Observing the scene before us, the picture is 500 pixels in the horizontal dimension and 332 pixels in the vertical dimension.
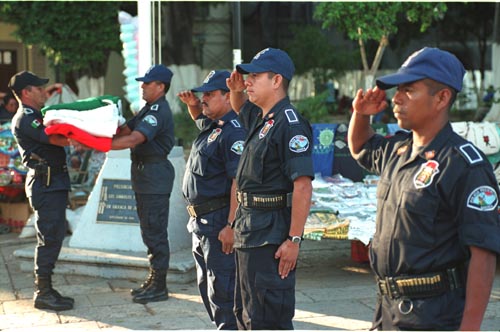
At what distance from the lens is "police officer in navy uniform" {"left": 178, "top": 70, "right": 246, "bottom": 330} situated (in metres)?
4.89

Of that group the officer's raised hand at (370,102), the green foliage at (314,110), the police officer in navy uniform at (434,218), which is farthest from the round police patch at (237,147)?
the green foliage at (314,110)

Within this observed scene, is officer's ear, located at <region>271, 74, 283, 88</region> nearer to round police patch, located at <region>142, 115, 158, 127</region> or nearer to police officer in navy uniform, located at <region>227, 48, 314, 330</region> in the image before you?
police officer in navy uniform, located at <region>227, 48, 314, 330</region>

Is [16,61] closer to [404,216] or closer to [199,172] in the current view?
[199,172]

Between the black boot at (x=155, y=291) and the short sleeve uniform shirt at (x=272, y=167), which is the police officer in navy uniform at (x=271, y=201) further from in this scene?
the black boot at (x=155, y=291)

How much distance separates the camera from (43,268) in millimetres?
6273

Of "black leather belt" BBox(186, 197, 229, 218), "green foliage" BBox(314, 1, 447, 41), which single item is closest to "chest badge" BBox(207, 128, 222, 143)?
"black leather belt" BBox(186, 197, 229, 218)

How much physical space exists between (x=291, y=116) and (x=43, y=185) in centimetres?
293

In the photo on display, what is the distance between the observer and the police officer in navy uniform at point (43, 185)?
6195mm

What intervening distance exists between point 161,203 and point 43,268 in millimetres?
1104

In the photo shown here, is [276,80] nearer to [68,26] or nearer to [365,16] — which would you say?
[365,16]

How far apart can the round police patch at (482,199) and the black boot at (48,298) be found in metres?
4.32

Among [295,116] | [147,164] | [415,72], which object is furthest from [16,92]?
[415,72]

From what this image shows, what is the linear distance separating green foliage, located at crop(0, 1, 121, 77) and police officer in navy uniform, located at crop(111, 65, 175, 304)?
12.2m

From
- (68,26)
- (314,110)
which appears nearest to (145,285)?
(314,110)
